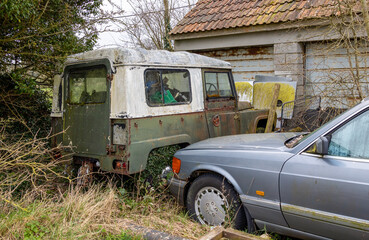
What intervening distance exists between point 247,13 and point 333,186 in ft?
23.7

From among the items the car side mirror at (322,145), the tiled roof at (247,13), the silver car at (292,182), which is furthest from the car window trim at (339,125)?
the tiled roof at (247,13)

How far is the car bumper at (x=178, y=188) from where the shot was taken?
4473 mm

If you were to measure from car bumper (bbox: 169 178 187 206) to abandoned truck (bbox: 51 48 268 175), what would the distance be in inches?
23.9

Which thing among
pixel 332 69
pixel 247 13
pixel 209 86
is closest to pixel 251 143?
pixel 209 86

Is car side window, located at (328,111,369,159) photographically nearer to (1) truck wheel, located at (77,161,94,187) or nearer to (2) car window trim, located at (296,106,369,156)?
(2) car window trim, located at (296,106,369,156)

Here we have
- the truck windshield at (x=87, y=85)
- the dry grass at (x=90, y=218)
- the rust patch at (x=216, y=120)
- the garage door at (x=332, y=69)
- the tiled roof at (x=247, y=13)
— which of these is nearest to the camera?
the dry grass at (x=90, y=218)

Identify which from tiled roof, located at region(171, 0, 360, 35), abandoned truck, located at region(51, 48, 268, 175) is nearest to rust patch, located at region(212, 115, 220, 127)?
abandoned truck, located at region(51, 48, 268, 175)

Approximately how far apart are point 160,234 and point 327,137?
76.9 inches

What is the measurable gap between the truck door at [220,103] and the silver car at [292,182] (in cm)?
169

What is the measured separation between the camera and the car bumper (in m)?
4.47

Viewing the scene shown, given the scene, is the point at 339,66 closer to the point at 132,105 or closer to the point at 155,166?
the point at 155,166

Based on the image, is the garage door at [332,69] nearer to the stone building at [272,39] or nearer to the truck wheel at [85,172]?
the stone building at [272,39]

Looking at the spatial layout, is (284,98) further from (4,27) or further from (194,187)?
(4,27)

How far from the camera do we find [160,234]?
3.65m
